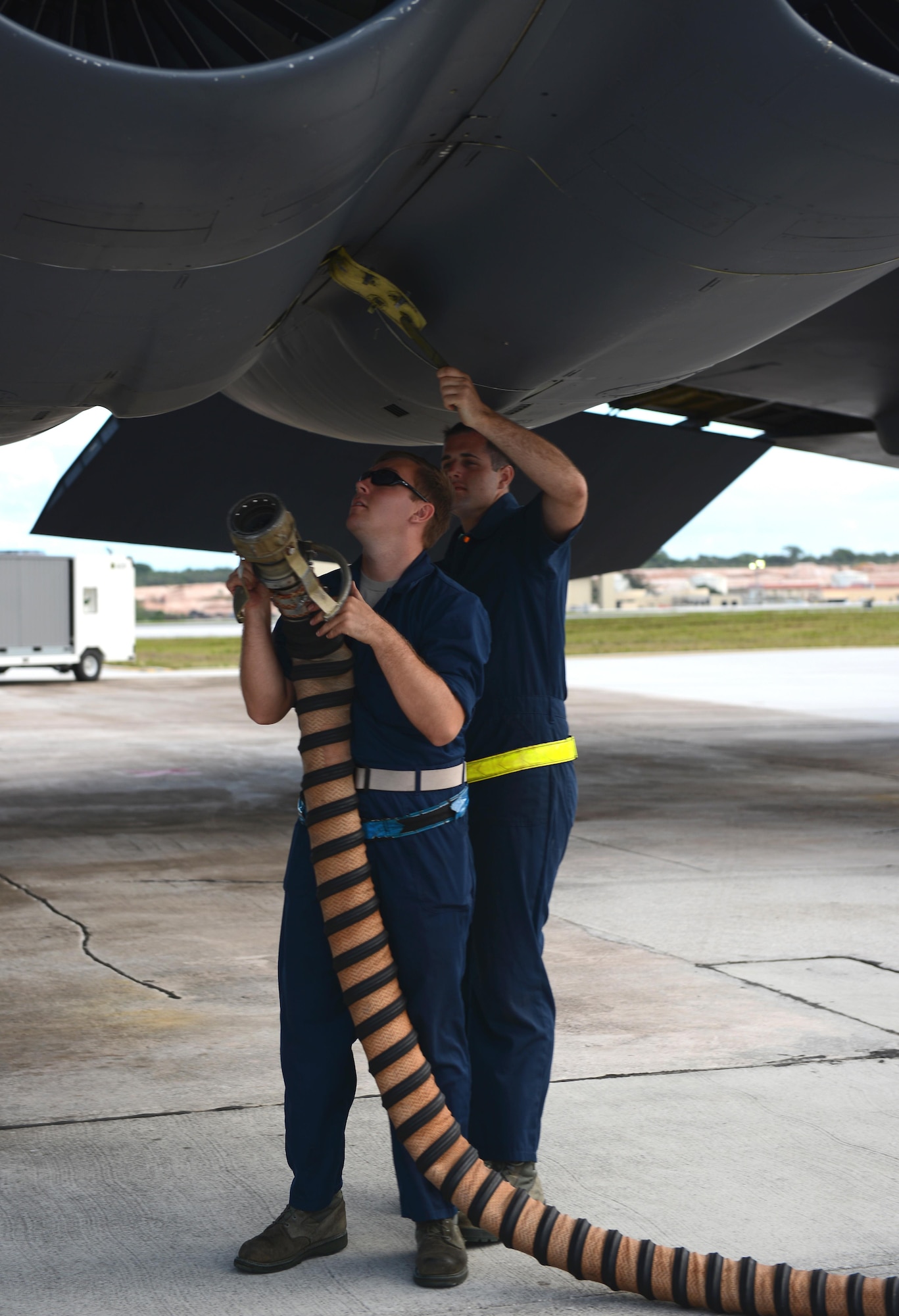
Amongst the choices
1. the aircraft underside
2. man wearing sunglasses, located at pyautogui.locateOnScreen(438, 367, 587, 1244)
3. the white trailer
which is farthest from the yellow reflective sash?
the white trailer

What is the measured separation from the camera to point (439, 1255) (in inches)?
122

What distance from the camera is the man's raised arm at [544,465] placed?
352 centimetres

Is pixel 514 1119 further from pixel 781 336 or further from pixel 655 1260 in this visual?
pixel 781 336

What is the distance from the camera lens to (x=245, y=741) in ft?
53.0

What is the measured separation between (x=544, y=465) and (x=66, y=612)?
25.2 metres

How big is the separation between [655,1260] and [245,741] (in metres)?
13.4

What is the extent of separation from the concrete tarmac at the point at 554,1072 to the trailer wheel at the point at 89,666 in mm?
18028

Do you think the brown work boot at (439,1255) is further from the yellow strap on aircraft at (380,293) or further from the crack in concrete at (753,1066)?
the yellow strap on aircraft at (380,293)

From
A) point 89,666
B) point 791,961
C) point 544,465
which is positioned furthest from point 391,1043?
point 89,666

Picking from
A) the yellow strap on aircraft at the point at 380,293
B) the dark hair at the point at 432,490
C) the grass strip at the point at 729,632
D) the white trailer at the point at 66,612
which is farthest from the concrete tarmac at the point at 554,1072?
the grass strip at the point at 729,632

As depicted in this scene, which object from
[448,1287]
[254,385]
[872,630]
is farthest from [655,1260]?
[872,630]

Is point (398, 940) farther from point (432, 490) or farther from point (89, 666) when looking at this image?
point (89, 666)

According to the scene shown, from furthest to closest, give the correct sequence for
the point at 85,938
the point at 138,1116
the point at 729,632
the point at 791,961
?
the point at 729,632 < the point at 85,938 < the point at 791,961 < the point at 138,1116

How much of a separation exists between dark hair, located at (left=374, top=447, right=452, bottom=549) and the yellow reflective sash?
23.2 inches
